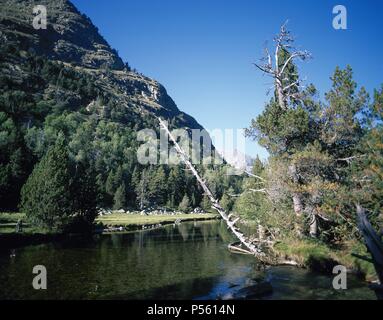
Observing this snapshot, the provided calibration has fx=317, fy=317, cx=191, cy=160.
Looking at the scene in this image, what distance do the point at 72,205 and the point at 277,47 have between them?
1542 inches

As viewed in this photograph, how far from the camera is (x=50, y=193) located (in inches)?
1828

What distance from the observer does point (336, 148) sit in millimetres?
31594

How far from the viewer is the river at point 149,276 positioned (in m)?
19.8

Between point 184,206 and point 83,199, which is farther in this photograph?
point 184,206

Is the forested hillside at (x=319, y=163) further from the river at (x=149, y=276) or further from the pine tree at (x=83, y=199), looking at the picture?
the pine tree at (x=83, y=199)

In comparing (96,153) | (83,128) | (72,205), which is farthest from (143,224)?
(83,128)

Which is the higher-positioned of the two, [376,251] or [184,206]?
[376,251]

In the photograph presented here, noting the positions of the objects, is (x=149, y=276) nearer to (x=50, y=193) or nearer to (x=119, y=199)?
(x=50, y=193)

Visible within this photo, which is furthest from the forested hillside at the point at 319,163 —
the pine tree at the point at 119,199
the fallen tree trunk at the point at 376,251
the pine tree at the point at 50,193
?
the pine tree at the point at 119,199

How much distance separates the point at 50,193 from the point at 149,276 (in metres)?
27.8

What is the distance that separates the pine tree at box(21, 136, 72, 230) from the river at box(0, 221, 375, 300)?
31.7ft

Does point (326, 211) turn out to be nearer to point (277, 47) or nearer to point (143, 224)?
point (277, 47)

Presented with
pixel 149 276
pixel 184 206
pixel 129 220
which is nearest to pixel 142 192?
pixel 184 206

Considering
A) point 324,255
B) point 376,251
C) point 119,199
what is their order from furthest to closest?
point 119,199, point 324,255, point 376,251
